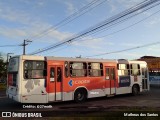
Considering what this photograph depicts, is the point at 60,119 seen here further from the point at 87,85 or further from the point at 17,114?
the point at 87,85

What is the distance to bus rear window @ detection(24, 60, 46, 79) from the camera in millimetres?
14711

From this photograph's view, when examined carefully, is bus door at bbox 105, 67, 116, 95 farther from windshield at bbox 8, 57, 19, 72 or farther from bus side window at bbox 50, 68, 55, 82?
windshield at bbox 8, 57, 19, 72

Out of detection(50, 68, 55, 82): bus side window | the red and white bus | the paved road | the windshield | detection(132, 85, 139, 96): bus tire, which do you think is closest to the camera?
the paved road

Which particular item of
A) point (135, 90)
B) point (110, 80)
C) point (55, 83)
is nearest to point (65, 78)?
point (55, 83)

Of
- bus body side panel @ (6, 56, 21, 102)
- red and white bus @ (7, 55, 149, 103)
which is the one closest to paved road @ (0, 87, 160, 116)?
red and white bus @ (7, 55, 149, 103)

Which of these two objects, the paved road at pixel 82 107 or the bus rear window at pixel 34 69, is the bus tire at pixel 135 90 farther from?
the bus rear window at pixel 34 69

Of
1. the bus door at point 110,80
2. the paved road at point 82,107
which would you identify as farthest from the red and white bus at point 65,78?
the paved road at point 82,107

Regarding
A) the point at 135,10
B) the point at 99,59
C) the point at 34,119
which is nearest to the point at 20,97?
the point at 34,119

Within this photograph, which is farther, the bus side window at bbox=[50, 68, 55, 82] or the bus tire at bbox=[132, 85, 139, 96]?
the bus tire at bbox=[132, 85, 139, 96]

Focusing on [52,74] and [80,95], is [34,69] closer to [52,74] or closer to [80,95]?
[52,74]

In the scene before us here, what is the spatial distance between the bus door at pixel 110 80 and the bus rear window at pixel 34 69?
17.3 feet

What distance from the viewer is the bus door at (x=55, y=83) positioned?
50.6 feet

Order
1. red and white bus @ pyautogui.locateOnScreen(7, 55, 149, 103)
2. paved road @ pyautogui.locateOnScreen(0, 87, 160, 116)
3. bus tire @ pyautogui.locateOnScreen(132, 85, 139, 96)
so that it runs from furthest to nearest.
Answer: bus tire @ pyautogui.locateOnScreen(132, 85, 139, 96) < red and white bus @ pyautogui.locateOnScreen(7, 55, 149, 103) < paved road @ pyautogui.locateOnScreen(0, 87, 160, 116)

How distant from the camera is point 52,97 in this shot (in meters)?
15.4
